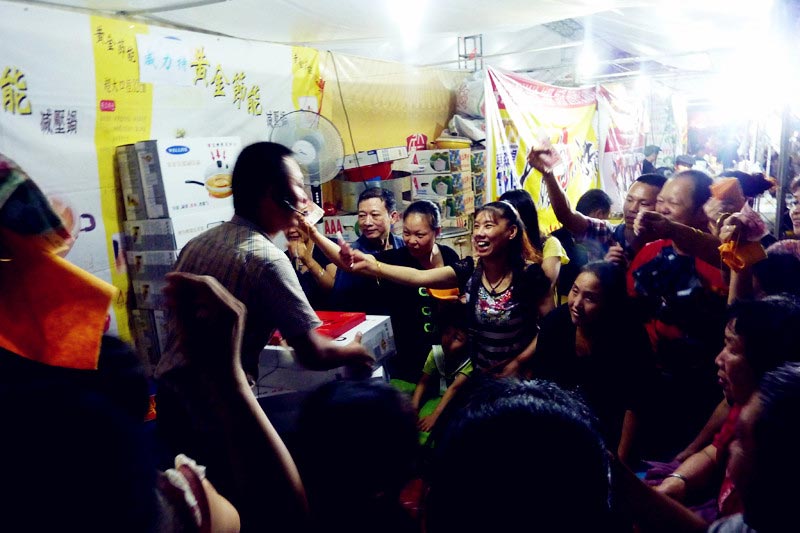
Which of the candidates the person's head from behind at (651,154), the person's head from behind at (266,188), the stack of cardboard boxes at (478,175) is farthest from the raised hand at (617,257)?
the person's head from behind at (651,154)

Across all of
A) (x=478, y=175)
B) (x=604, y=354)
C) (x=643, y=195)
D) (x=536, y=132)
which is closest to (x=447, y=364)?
(x=604, y=354)

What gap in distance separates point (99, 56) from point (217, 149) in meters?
0.84

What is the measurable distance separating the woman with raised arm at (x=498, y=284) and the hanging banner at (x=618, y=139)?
208 inches

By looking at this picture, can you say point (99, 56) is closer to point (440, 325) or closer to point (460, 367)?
point (440, 325)

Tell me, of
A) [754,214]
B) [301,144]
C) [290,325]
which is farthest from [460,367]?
[301,144]

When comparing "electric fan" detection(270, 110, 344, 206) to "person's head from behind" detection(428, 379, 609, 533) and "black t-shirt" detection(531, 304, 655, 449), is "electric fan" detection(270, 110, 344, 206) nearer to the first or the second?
"black t-shirt" detection(531, 304, 655, 449)

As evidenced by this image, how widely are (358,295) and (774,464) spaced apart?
2495mm

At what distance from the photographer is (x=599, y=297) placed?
2439mm

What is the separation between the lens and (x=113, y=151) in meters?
3.62

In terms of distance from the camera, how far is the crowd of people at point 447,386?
847 millimetres

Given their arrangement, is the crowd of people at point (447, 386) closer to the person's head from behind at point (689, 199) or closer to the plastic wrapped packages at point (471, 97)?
the person's head from behind at point (689, 199)

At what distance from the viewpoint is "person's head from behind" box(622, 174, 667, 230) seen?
140 inches

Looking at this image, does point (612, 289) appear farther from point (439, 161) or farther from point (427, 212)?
point (439, 161)

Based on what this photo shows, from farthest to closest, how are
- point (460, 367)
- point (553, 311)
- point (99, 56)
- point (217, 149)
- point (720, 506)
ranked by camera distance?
point (217, 149) → point (99, 56) → point (460, 367) → point (553, 311) → point (720, 506)
